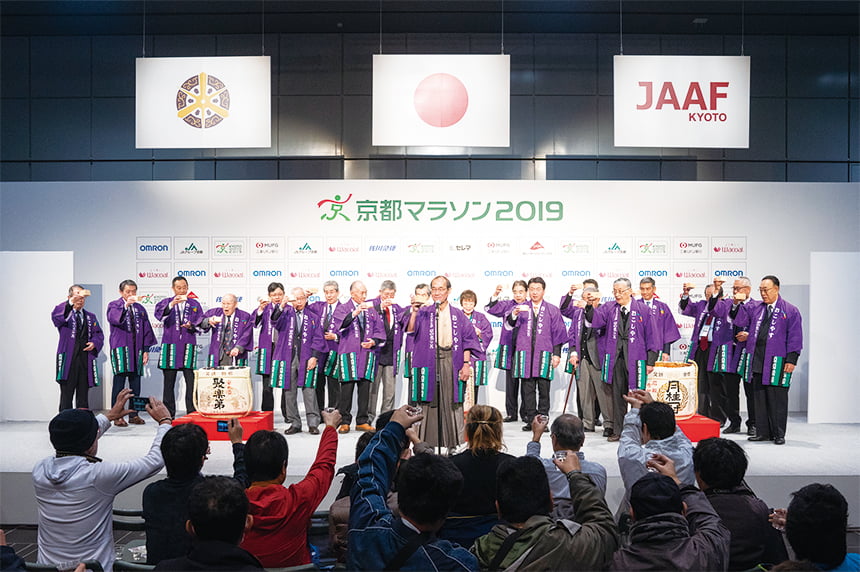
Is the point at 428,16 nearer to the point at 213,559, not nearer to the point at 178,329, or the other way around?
the point at 178,329

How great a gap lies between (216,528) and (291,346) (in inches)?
199

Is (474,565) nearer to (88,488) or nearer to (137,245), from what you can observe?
(88,488)

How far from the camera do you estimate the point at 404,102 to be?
6.30m

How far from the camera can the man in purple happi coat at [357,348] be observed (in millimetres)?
6652

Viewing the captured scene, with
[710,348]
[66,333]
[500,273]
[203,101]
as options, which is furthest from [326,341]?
[710,348]

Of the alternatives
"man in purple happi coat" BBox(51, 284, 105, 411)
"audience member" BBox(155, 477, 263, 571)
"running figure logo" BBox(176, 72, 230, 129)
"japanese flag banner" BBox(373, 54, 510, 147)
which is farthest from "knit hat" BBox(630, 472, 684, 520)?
"man in purple happi coat" BBox(51, 284, 105, 411)

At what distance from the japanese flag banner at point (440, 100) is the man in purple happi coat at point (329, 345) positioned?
155cm

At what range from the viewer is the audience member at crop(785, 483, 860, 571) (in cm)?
186

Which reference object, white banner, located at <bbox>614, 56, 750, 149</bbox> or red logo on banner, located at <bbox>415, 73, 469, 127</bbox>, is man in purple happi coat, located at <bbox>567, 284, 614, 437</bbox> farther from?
red logo on banner, located at <bbox>415, 73, 469, 127</bbox>

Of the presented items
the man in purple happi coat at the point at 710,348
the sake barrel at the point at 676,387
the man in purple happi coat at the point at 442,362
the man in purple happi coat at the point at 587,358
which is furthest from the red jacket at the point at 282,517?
the man in purple happi coat at the point at 710,348

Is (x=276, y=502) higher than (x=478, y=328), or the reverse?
(x=478, y=328)

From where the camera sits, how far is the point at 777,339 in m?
6.24

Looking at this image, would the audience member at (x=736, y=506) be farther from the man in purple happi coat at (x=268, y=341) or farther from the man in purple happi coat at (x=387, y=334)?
the man in purple happi coat at (x=268, y=341)

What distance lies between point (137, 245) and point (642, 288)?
17.4ft
